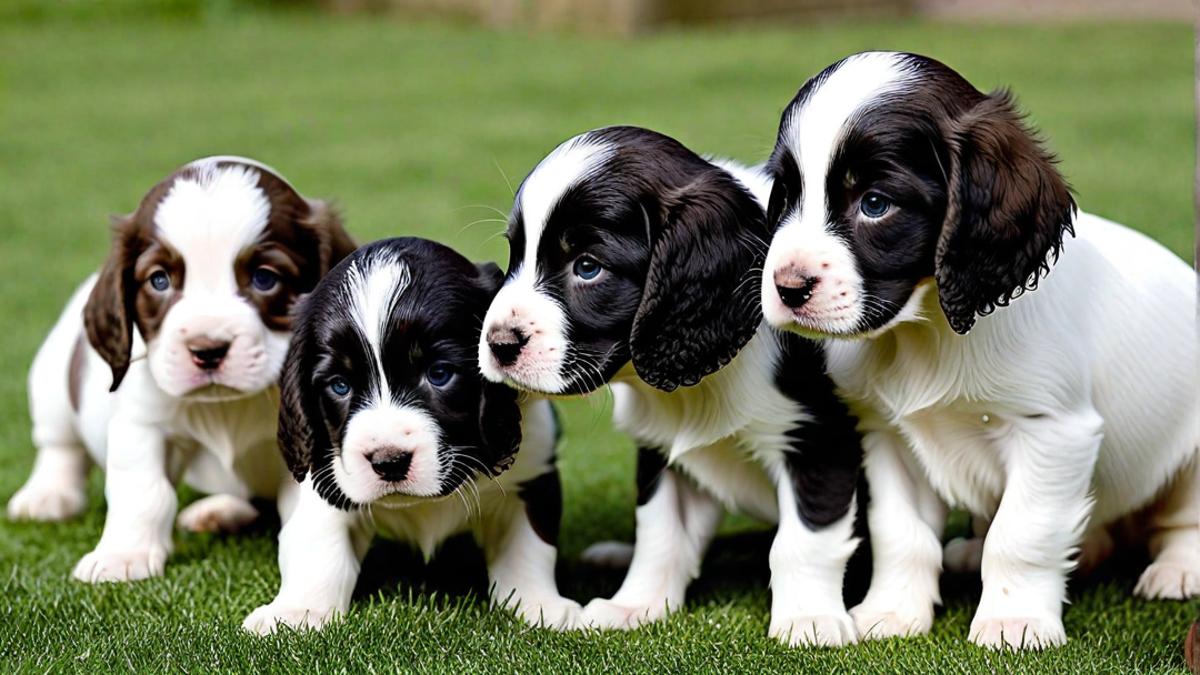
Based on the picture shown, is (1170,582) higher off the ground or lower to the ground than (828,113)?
lower

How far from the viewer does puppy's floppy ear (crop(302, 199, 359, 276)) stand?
5.29m

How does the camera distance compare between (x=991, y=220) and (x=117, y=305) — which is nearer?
(x=991, y=220)

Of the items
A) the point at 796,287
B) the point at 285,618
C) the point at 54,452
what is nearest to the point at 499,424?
the point at 285,618

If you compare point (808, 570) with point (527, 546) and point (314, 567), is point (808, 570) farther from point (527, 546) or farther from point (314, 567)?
point (314, 567)

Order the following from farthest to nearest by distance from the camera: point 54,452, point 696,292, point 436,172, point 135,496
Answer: point 436,172, point 54,452, point 135,496, point 696,292

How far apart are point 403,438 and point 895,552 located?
1680 millimetres

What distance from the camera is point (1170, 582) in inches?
196

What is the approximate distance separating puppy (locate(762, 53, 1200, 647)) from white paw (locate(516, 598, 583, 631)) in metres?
0.96

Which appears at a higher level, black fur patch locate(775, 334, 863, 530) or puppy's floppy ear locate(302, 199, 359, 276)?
puppy's floppy ear locate(302, 199, 359, 276)

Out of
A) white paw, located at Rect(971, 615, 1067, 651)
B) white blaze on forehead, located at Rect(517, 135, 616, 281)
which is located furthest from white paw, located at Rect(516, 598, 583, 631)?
white paw, located at Rect(971, 615, 1067, 651)

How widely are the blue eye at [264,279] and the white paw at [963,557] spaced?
2699 mm

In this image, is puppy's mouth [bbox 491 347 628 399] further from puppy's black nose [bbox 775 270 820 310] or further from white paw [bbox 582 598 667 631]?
white paw [bbox 582 598 667 631]

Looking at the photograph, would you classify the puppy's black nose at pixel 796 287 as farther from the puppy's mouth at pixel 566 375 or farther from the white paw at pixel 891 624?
the white paw at pixel 891 624

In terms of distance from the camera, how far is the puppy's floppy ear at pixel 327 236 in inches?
208
